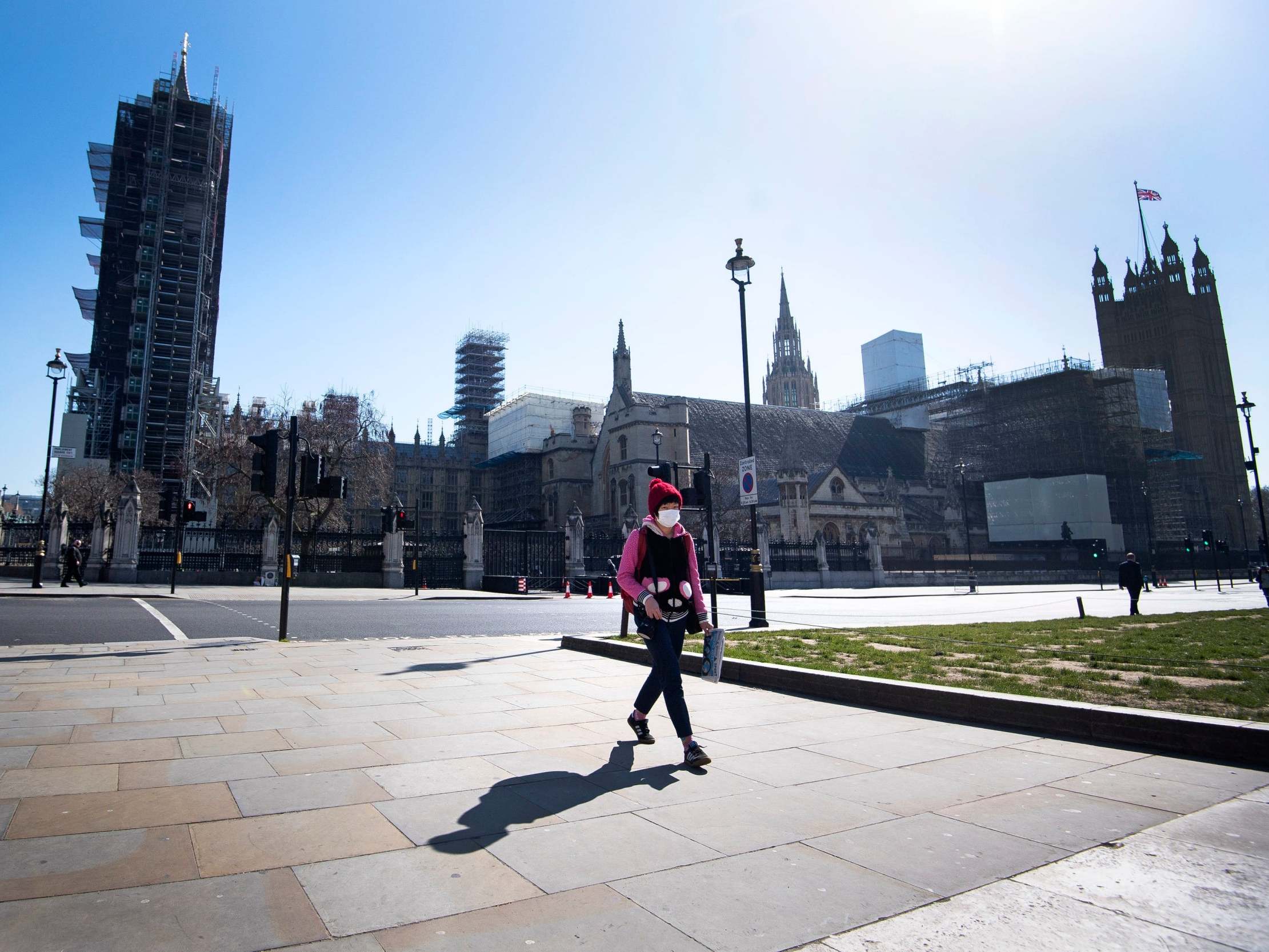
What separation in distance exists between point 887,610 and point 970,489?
59.0 m

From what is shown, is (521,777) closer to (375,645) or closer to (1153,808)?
(1153,808)

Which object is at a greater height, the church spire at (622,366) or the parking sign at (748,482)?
the church spire at (622,366)

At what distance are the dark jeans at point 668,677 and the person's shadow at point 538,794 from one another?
28 cm

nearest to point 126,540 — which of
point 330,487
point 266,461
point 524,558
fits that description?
point 524,558

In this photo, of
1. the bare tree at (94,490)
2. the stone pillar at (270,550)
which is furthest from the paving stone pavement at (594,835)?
the bare tree at (94,490)

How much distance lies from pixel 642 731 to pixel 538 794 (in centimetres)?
139

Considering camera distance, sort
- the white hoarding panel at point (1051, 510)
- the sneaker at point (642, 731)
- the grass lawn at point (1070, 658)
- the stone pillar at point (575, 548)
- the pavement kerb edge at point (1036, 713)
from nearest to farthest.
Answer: the pavement kerb edge at point (1036, 713)
the sneaker at point (642, 731)
the grass lawn at point (1070, 658)
the stone pillar at point (575, 548)
the white hoarding panel at point (1051, 510)

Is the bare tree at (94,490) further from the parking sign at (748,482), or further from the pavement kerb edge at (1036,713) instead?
the pavement kerb edge at (1036,713)

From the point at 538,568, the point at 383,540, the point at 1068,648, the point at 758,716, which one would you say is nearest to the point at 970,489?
the point at 538,568

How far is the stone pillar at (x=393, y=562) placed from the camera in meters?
33.8

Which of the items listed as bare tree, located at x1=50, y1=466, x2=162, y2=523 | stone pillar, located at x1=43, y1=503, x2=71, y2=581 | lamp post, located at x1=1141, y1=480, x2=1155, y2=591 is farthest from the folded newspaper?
bare tree, located at x1=50, y1=466, x2=162, y2=523

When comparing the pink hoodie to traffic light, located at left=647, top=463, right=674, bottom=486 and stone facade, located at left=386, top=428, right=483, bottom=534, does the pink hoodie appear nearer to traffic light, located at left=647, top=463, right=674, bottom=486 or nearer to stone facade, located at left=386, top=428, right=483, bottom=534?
traffic light, located at left=647, top=463, right=674, bottom=486

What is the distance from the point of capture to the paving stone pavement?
8.33ft

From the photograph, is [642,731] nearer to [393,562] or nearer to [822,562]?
[393,562]
